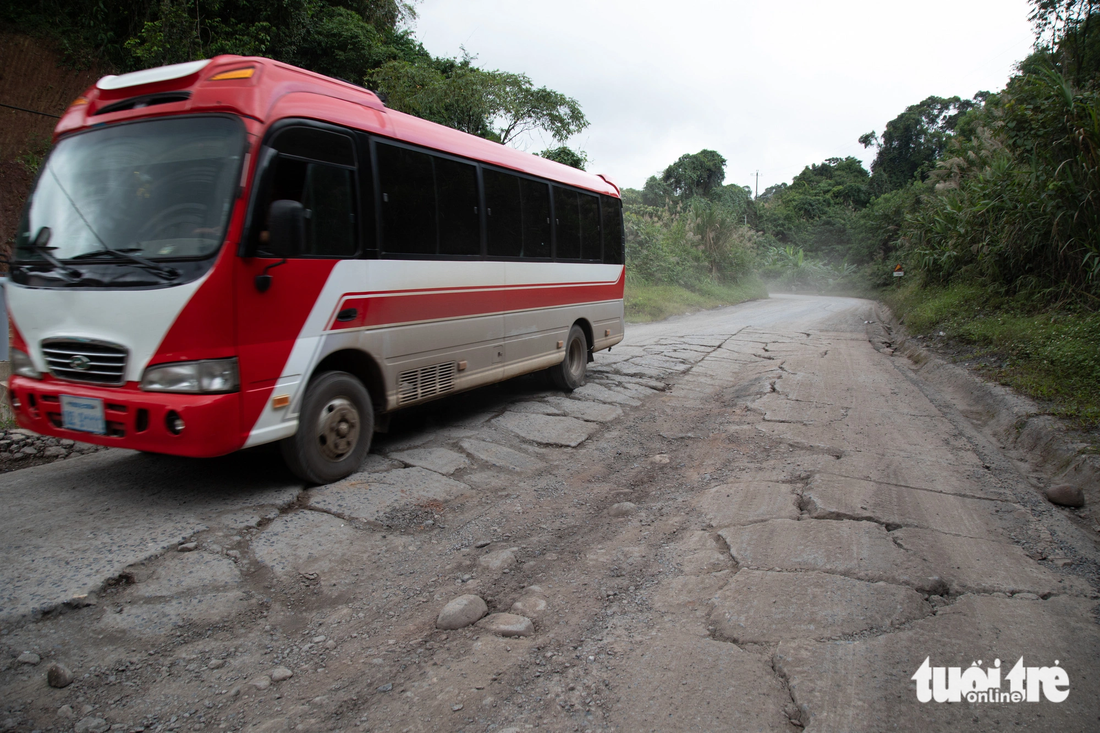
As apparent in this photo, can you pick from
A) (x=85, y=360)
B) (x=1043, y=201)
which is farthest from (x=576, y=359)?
(x=1043, y=201)

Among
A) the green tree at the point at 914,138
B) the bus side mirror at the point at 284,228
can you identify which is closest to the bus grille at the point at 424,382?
the bus side mirror at the point at 284,228

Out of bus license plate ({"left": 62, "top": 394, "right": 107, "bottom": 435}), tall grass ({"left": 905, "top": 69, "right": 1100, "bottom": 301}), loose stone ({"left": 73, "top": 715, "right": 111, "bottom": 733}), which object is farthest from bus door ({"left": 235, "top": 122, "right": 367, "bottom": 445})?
tall grass ({"left": 905, "top": 69, "right": 1100, "bottom": 301})

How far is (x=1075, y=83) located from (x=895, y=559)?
1264cm

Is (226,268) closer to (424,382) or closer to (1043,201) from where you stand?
(424,382)

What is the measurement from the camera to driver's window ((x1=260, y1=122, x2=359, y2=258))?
3.82 metres

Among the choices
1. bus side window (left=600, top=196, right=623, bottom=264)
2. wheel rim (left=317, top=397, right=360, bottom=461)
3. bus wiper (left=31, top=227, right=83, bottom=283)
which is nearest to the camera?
bus wiper (left=31, top=227, right=83, bottom=283)

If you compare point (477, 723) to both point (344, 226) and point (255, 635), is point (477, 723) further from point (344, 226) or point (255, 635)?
point (344, 226)

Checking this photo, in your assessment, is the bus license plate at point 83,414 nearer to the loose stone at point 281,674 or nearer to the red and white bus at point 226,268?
the red and white bus at point 226,268

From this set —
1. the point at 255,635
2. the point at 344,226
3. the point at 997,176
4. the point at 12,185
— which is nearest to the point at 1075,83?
the point at 997,176

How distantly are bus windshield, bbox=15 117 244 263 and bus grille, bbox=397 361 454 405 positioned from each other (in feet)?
5.69

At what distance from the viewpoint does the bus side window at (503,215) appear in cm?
582

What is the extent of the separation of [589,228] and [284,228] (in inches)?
187

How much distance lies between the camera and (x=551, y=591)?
9.91ft

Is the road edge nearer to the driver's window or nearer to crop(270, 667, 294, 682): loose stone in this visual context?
crop(270, 667, 294, 682): loose stone
